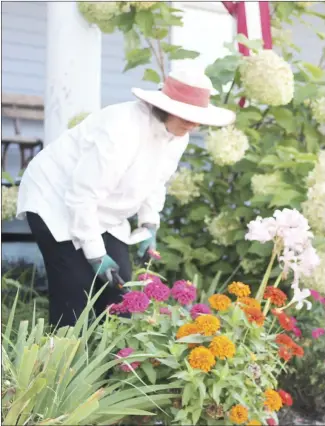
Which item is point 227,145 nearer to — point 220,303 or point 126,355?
point 220,303

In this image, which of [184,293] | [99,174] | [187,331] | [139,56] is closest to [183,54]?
[139,56]

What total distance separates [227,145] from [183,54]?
645 millimetres

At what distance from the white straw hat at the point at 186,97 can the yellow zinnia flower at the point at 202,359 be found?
89 cm

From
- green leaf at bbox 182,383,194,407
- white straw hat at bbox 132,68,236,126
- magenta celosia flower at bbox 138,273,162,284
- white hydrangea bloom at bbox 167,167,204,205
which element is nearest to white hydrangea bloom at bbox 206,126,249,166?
white hydrangea bloom at bbox 167,167,204,205

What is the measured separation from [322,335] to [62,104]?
1.77 meters

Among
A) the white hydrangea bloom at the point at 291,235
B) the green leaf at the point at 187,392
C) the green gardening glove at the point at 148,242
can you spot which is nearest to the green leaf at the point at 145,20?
the green gardening glove at the point at 148,242

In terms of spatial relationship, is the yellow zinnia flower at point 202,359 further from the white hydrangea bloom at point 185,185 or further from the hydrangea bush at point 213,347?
the white hydrangea bloom at point 185,185

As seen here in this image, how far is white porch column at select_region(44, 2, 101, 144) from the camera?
149 inches

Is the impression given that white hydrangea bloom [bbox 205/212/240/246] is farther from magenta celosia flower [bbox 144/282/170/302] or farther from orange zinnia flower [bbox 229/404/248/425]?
orange zinnia flower [bbox 229/404/248/425]

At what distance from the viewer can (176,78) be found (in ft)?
9.09

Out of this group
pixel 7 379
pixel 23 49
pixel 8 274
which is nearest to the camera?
pixel 7 379

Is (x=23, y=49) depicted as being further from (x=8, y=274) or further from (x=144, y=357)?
(x=144, y=357)

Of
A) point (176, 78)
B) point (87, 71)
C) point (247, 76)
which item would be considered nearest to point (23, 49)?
point (87, 71)

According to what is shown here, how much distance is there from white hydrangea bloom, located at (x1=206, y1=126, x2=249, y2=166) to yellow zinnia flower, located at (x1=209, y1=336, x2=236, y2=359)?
54.1 inches
